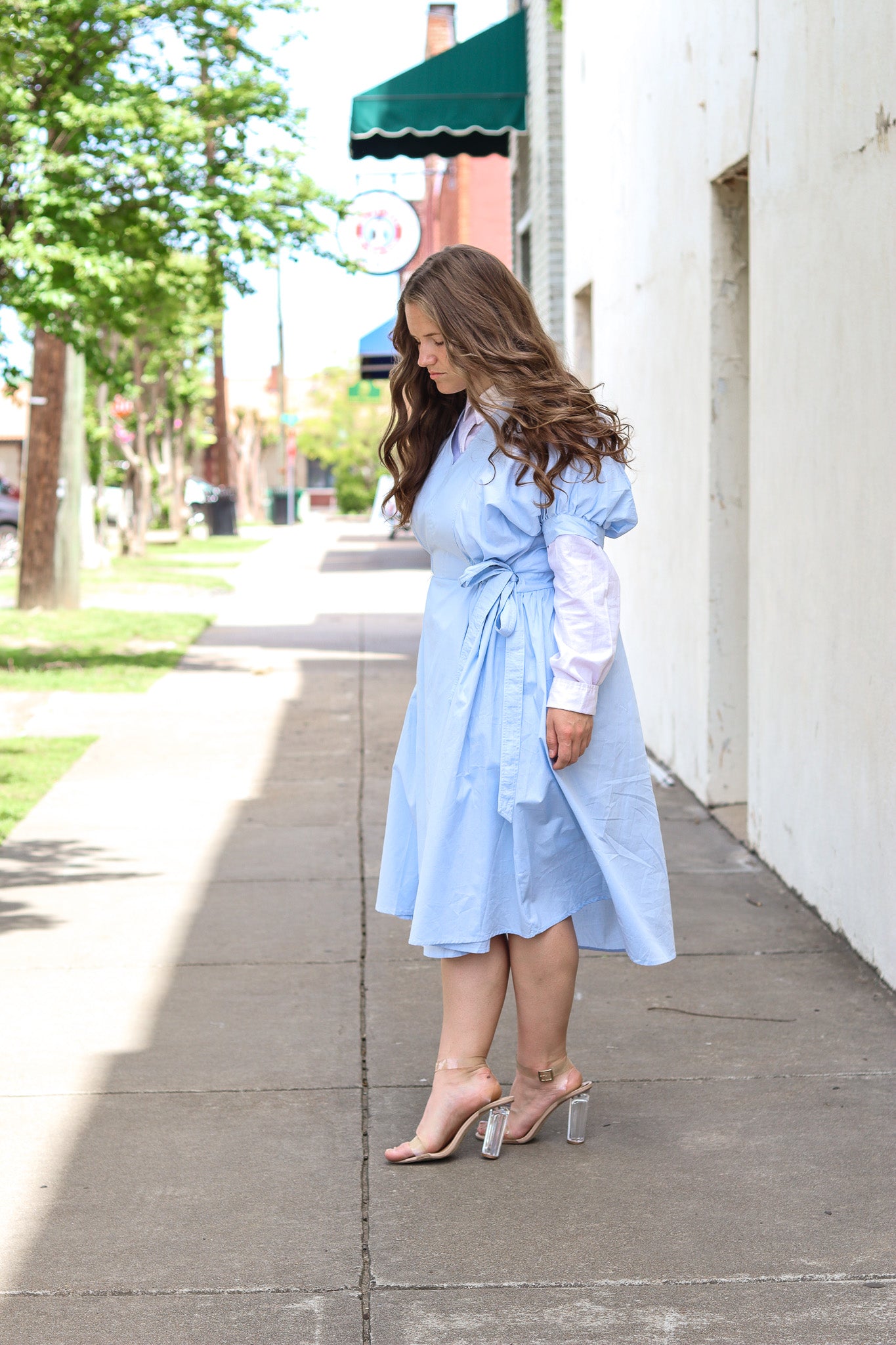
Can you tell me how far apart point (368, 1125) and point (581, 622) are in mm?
1306

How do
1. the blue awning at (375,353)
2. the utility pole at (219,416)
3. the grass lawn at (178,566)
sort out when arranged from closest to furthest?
the grass lawn at (178,566), the blue awning at (375,353), the utility pole at (219,416)

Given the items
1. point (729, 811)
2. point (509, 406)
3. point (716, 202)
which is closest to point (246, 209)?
point (716, 202)

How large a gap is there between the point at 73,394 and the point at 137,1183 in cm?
1385

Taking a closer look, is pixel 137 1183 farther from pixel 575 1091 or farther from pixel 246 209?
pixel 246 209

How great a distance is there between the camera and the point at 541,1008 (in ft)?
12.1

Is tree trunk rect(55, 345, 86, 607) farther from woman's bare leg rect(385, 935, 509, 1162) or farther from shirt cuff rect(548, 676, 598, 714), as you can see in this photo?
shirt cuff rect(548, 676, 598, 714)

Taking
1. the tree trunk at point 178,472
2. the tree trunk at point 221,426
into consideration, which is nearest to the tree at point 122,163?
the tree trunk at point 178,472

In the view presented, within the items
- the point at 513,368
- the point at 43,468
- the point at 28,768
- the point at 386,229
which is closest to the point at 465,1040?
the point at 513,368

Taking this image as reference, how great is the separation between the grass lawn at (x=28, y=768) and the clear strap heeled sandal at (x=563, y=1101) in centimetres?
381

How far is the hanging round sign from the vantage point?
71.5 ft

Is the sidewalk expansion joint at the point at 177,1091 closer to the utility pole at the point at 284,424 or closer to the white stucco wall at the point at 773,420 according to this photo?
the white stucco wall at the point at 773,420

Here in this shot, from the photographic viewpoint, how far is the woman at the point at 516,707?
3.53 metres

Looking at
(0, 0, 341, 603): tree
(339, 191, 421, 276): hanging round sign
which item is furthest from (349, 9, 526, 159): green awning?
(339, 191, 421, 276): hanging round sign

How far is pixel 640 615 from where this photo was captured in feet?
30.2
